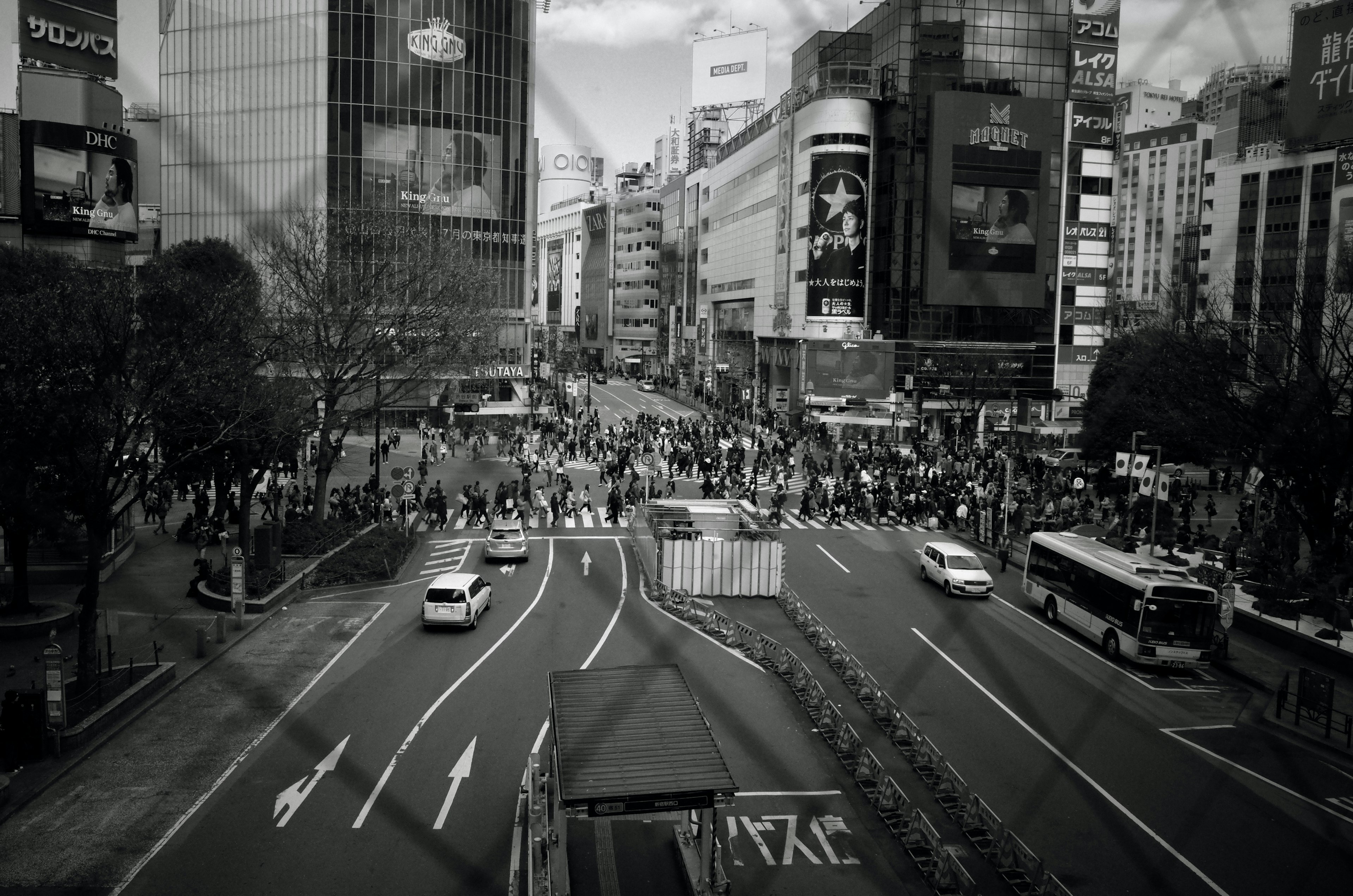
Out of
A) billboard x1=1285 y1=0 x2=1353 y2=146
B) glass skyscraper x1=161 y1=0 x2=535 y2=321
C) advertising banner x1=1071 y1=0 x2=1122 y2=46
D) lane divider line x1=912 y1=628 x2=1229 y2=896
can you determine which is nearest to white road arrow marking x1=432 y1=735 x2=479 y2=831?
lane divider line x1=912 y1=628 x2=1229 y2=896

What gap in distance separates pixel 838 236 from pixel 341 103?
27.8m

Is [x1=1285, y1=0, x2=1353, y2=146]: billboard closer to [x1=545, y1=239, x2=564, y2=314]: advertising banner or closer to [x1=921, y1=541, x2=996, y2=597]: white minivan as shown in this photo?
[x1=921, y1=541, x2=996, y2=597]: white minivan

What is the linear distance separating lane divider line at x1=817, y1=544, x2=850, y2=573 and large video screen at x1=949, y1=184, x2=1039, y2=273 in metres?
34.2

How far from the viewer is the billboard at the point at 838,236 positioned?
189 feet

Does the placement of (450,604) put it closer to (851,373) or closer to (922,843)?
(922,843)

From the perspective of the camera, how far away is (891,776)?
1194 centimetres

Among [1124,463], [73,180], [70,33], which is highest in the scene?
[70,33]

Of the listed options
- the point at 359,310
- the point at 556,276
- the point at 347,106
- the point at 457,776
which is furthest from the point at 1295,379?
the point at 556,276

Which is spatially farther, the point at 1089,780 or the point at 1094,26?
the point at 1094,26

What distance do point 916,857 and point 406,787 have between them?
5488 mm

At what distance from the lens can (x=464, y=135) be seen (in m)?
54.9

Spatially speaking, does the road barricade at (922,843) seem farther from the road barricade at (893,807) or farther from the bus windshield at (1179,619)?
the bus windshield at (1179,619)

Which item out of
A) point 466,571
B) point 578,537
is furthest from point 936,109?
point 466,571

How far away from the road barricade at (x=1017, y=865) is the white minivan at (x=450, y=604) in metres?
10.8
